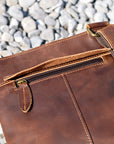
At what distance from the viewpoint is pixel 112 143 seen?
4.17ft

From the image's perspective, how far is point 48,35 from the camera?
7.13ft

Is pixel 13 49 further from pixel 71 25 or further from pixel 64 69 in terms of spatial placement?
pixel 64 69

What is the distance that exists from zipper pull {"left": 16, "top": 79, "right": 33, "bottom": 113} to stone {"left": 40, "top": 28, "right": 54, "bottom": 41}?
83cm

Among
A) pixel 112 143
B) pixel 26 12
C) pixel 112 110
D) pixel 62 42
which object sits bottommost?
pixel 112 143


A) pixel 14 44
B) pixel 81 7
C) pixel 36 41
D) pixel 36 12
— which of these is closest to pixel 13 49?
pixel 14 44

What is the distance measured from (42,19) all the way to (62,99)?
1.06 m

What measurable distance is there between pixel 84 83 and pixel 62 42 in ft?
0.99

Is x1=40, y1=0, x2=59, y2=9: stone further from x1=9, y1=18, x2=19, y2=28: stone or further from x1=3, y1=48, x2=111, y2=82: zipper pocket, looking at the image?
x1=3, y1=48, x2=111, y2=82: zipper pocket

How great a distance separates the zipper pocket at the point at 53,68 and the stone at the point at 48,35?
30.3 inches

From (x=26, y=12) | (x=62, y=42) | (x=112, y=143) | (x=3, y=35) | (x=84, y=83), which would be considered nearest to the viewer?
(x=112, y=143)

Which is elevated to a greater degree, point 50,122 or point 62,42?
point 62,42

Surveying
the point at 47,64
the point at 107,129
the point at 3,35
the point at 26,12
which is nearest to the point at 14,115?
the point at 47,64

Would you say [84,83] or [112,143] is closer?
[112,143]

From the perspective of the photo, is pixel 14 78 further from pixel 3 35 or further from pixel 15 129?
pixel 3 35
